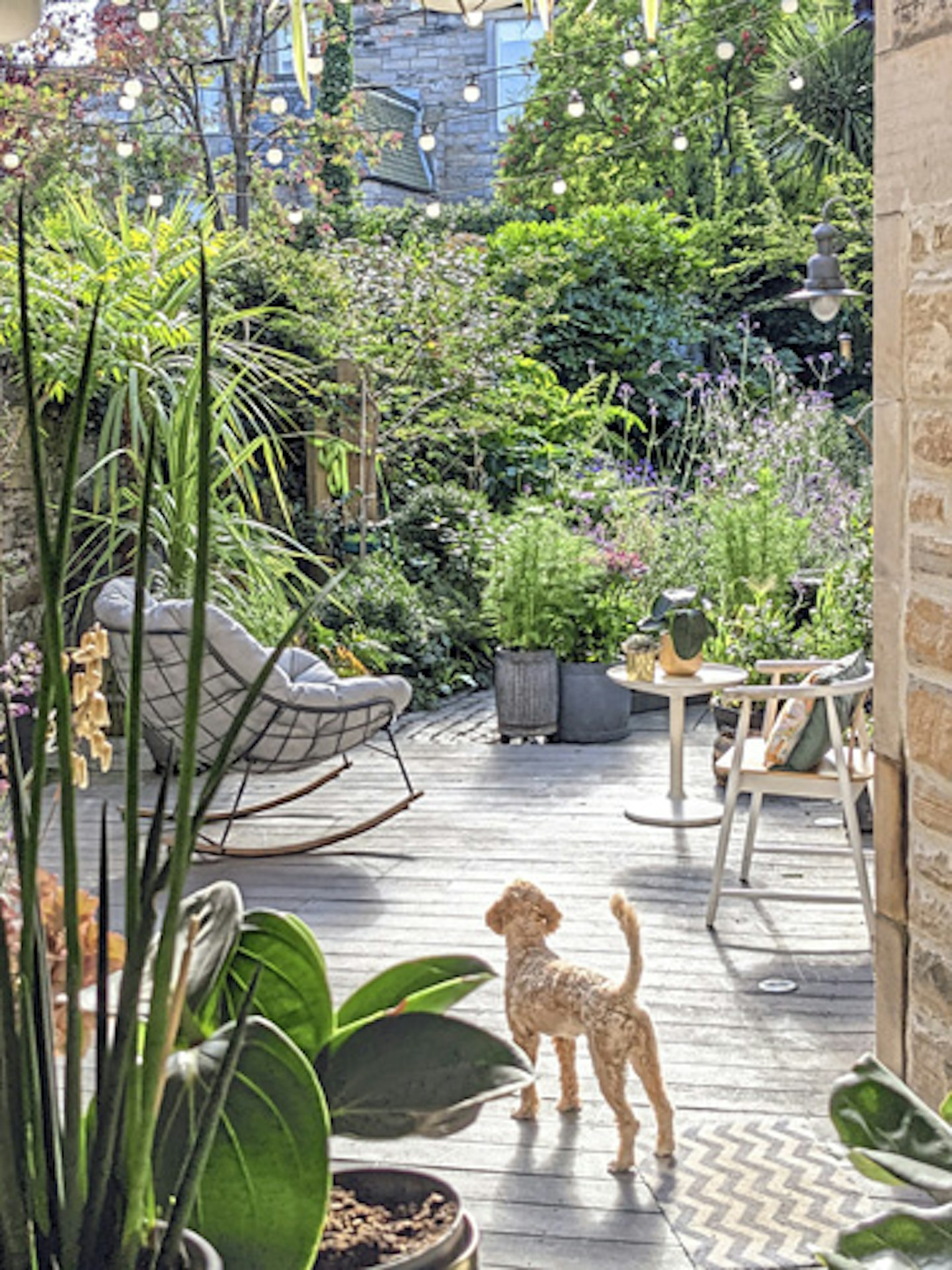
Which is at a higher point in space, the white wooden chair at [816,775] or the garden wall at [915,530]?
the garden wall at [915,530]

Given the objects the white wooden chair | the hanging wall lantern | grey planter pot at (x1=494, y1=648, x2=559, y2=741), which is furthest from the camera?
grey planter pot at (x1=494, y1=648, x2=559, y2=741)

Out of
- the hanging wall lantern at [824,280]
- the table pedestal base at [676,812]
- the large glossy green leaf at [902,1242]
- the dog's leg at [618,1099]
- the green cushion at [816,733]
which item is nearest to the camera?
the large glossy green leaf at [902,1242]

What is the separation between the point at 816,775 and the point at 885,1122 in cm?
301

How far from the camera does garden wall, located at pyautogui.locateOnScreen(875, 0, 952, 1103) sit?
264 centimetres

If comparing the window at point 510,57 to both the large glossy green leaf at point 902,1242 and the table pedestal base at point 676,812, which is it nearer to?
the table pedestal base at point 676,812

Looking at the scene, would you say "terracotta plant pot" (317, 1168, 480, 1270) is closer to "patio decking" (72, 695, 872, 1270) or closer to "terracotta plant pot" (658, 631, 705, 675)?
"patio decking" (72, 695, 872, 1270)

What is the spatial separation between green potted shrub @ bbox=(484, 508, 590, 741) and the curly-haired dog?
12.3 ft

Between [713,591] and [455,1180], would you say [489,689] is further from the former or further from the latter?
[455,1180]

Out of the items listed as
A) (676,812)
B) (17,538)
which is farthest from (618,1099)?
(17,538)

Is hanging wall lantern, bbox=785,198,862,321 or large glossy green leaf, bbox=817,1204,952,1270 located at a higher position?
hanging wall lantern, bbox=785,198,862,321

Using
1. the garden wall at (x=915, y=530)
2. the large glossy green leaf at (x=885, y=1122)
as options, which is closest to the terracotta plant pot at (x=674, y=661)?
the garden wall at (x=915, y=530)

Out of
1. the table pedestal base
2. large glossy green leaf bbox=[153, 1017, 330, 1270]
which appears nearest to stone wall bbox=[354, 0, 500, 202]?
the table pedestal base

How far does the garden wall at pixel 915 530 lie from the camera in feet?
8.66

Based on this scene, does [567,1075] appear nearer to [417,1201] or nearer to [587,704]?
[417,1201]
